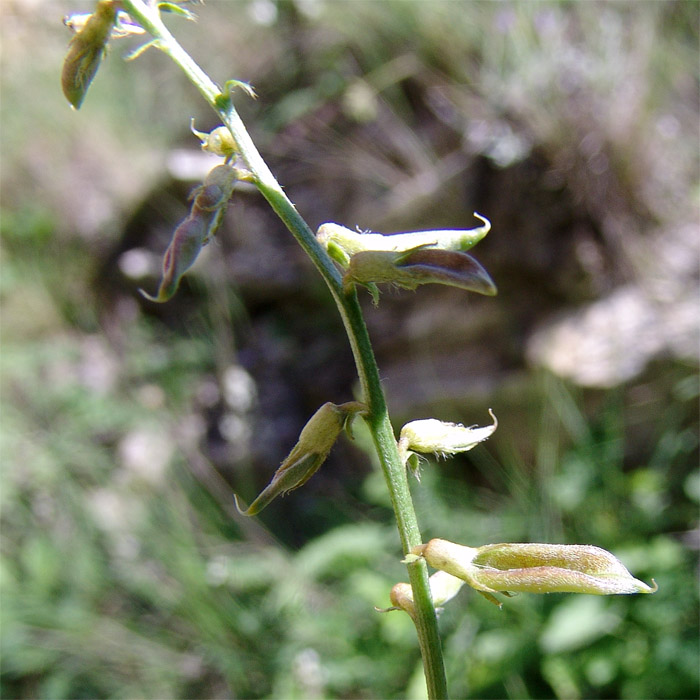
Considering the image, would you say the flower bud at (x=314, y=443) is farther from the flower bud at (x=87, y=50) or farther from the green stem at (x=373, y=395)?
the flower bud at (x=87, y=50)

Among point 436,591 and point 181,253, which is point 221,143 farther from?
point 436,591

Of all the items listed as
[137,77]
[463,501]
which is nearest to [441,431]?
[463,501]

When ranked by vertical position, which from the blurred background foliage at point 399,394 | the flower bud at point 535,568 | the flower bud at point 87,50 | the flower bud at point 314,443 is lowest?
the flower bud at point 535,568

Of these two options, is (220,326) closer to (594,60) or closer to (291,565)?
(291,565)

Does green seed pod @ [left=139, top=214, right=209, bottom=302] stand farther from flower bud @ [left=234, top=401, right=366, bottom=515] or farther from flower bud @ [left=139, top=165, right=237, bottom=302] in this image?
flower bud @ [left=234, top=401, right=366, bottom=515]

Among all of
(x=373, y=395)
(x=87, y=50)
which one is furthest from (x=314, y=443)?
(x=87, y=50)

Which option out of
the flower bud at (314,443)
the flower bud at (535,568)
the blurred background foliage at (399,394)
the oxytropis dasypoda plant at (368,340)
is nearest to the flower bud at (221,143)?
the oxytropis dasypoda plant at (368,340)
